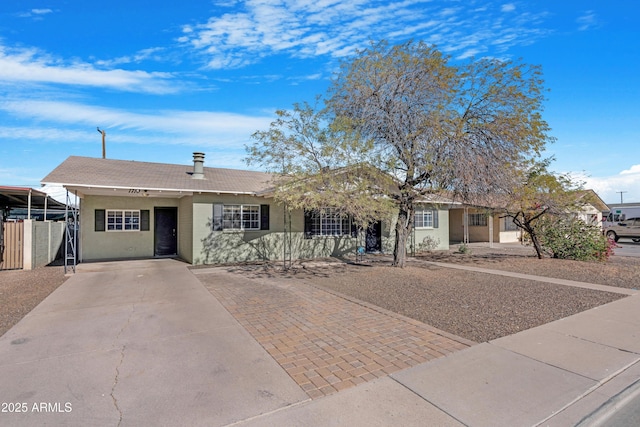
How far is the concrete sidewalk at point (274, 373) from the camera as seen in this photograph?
320 cm

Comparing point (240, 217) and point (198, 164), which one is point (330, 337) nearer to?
point (240, 217)

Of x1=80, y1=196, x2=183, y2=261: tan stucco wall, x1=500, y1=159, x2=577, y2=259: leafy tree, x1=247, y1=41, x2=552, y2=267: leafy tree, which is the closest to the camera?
x1=247, y1=41, x2=552, y2=267: leafy tree

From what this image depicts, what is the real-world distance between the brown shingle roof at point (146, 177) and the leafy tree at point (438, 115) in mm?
3936

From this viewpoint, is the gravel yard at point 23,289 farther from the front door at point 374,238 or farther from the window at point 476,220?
the window at point 476,220

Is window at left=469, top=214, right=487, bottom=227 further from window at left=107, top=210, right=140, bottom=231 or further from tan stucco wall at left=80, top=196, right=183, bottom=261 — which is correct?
window at left=107, top=210, right=140, bottom=231

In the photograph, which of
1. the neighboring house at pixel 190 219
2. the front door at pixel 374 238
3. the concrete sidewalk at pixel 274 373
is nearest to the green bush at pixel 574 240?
the front door at pixel 374 238

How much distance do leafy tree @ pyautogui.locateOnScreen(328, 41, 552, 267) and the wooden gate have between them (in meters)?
11.5

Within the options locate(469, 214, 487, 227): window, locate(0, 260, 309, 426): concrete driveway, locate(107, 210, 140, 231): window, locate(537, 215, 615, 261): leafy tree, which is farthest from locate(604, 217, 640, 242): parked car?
locate(107, 210, 140, 231): window

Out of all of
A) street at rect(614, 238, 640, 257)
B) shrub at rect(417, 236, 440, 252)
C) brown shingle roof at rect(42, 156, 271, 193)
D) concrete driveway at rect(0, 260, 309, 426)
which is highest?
brown shingle roof at rect(42, 156, 271, 193)

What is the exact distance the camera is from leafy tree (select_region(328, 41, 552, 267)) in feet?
32.1

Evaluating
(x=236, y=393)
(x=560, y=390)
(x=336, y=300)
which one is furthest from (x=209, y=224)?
(x=560, y=390)

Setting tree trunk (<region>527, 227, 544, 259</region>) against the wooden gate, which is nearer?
the wooden gate

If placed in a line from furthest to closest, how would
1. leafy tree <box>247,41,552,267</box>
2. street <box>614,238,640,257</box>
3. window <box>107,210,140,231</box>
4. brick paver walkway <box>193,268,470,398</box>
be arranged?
street <box>614,238,640,257</box>, window <box>107,210,140,231</box>, leafy tree <box>247,41,552,267</box>, brick paver walkway <box>193,268,470,398</box>

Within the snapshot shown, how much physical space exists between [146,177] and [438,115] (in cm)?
1138
